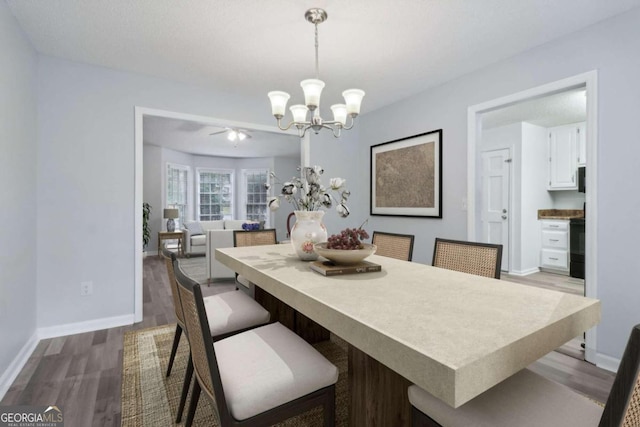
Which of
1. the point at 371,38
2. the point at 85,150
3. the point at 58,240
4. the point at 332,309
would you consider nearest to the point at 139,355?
the point at 58,240

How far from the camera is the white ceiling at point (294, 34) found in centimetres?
205

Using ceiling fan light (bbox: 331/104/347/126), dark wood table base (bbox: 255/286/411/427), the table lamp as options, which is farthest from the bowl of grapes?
the table lamp

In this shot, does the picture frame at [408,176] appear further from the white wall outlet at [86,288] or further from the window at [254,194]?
the window at [254,194]

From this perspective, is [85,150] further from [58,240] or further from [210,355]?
[210,355]

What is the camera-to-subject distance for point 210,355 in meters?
1.02

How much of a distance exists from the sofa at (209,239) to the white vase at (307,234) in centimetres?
299

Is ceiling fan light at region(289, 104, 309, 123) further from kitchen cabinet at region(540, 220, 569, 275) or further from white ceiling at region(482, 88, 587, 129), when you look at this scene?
kitchen cabinet at region(540, 220, 569, 275)

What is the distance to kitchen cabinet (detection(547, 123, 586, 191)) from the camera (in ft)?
16.0

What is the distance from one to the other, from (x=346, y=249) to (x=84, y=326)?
2.70m

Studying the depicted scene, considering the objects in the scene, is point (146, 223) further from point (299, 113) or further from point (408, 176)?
point (299, 113)

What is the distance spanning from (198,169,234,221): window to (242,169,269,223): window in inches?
16.3

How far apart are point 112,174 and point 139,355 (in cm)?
166

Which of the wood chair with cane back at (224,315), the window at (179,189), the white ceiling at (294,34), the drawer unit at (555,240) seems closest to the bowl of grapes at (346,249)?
the wood chair with cane back at (224,315)

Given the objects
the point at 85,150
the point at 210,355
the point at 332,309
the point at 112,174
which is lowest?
the point at 210,355
